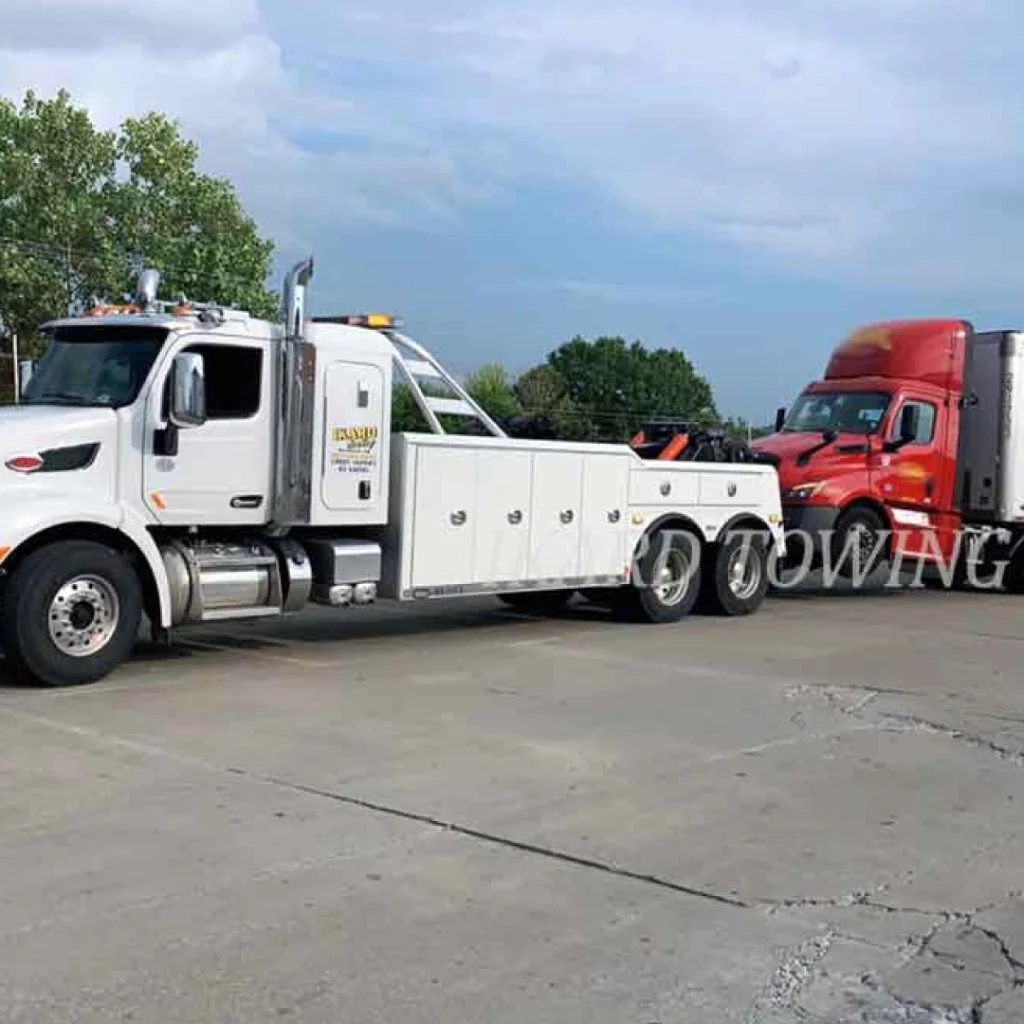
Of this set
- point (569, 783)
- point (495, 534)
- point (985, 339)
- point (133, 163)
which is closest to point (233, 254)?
point (133, 163)

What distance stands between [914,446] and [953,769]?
10.3 meters

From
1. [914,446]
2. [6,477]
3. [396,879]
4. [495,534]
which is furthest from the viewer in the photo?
[914,446]

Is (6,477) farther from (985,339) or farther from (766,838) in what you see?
(985,339)

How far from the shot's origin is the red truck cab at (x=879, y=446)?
16.6 meters

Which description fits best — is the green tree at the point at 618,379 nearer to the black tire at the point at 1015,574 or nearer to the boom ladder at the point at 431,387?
the black tire at the point at 1015,574

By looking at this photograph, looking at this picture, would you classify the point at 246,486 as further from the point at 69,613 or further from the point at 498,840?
the point at 498,840

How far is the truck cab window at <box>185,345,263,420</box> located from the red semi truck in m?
8.08

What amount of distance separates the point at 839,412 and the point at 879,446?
2.70 feet

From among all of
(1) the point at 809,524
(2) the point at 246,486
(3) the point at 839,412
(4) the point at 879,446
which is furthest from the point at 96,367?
(3) the point at 839,412

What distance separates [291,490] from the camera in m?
10.7

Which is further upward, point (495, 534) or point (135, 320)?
point (135, 320)

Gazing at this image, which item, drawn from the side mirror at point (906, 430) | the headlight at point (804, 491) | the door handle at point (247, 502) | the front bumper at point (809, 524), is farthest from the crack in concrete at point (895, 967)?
the side mirror at point (906, 430)

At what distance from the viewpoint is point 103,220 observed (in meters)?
36.8

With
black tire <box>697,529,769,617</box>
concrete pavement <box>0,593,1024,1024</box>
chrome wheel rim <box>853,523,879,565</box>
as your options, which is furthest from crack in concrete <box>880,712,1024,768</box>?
chrome wheel rim <box>853,523,879,565</box>
